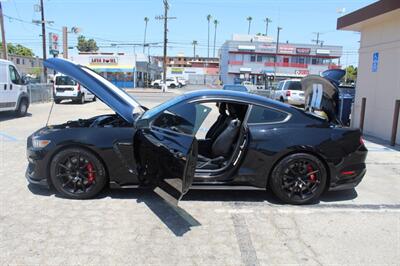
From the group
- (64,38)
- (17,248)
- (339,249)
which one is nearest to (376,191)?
(339,249)

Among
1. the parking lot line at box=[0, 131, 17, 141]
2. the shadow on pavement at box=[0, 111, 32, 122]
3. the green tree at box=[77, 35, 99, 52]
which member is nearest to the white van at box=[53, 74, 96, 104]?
the shadow on pavement at box=[0, 111, 32, 122]

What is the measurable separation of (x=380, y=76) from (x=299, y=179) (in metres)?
7.81

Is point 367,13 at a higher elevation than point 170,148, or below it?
higher

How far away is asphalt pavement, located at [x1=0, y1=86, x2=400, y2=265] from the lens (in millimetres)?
3531

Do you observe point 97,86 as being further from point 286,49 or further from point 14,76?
point 286,49

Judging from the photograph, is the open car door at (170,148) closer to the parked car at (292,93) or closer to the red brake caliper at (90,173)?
the red brake caliper at (90,173)

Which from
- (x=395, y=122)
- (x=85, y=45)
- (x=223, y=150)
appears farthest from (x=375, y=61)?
(x=85, y=45)

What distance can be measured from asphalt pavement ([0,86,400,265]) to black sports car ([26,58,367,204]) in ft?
0.97

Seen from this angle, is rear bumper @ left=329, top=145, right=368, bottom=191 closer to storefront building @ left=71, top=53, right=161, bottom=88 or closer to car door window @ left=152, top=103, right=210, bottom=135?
car door window @ left=152, top=103, right=210, bottom=135

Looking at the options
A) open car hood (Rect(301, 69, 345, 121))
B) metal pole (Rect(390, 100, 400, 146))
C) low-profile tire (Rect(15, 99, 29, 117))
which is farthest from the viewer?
low-profile tire (Rect(15, 99, 29, 117))

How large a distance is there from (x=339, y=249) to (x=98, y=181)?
9.89 ft

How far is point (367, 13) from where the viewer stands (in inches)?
436

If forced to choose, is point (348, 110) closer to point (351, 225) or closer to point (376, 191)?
point (376, 191)

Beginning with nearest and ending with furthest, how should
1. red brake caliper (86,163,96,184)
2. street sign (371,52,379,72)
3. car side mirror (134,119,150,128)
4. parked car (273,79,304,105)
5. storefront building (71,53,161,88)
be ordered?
car side mirror (134,119,150,128) < red brake caliper (86,163,96,184) < street sign (371,52,379,72) < parked car (273,79,304,105) < storefront building (71,53,161,88)
